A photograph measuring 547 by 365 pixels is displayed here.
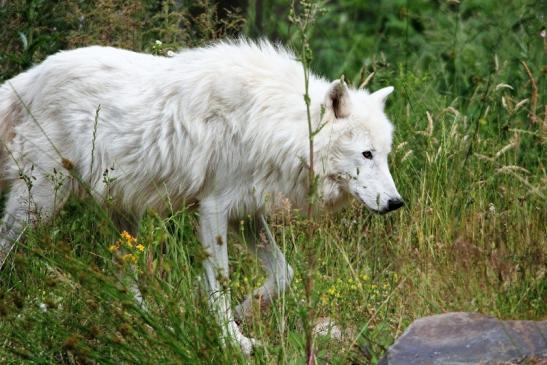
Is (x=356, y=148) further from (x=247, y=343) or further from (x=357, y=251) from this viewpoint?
(x=247, y=343)

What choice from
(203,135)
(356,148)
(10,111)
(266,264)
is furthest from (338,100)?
(10,111)

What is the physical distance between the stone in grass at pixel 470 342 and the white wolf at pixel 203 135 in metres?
1.58

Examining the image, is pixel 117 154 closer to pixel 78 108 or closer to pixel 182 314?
pixel 78 108

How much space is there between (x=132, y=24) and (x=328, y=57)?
10.3 feet

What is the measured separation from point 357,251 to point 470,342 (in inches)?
83.3

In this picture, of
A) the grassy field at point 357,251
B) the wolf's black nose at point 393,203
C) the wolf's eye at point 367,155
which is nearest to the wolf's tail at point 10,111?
the grassy field at point 357,251

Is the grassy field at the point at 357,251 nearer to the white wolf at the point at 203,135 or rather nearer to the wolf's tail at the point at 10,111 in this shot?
Answer: the white wolf at the point at 203,135

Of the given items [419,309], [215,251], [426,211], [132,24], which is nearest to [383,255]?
[426,211]

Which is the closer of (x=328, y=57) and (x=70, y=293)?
(x=70, y=293)

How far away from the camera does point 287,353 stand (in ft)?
15.3

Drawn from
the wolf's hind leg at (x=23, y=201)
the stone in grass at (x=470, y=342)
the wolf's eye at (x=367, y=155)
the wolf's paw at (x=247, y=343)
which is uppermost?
the stone in grass at (x=470, y=342)

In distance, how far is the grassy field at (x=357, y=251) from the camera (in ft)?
13.6

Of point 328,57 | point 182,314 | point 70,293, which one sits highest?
point 182,314

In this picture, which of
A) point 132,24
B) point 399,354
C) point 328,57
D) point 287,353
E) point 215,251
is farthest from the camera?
point 328,57
